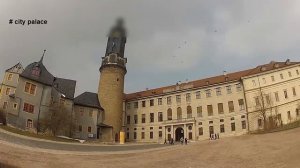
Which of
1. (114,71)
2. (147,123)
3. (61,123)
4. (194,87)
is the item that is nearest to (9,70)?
(61,123)

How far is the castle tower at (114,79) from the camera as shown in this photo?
71.9m

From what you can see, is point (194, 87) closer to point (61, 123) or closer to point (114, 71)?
Result: point (114, 71)

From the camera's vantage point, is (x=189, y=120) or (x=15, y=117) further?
(x=189, y=120)

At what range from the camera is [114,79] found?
246 feet

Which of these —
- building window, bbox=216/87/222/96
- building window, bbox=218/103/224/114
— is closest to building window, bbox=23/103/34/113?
building window, bbox=218/103/224/114

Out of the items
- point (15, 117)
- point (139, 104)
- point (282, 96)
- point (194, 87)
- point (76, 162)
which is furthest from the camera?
point (139, 104)

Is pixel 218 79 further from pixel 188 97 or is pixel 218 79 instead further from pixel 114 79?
pixel 114 79

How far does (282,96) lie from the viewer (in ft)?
209

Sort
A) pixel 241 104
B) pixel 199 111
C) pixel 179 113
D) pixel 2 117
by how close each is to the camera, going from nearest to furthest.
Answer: pixel 2 117 → pixel 241 104 → pixel 199 111 → pixel 179 113

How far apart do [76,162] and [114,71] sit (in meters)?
48.1

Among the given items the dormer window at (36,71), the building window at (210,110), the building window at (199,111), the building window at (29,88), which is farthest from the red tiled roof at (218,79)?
the building window at (29,88)

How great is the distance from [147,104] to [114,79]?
10.6 metres

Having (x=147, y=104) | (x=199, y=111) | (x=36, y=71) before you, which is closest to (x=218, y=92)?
(x=199, y=111)

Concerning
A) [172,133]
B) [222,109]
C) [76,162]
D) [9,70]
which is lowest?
[76,162]
